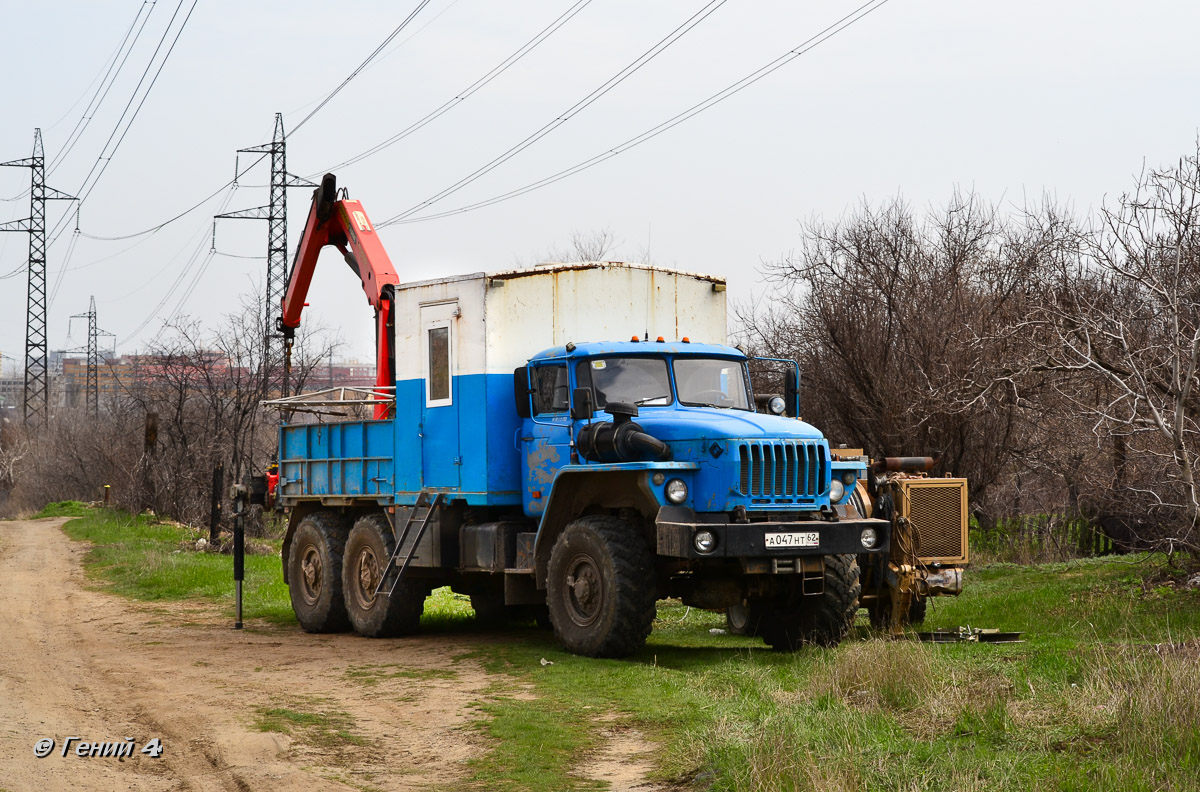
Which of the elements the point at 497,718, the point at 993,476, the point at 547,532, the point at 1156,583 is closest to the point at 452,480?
the point at 547,532

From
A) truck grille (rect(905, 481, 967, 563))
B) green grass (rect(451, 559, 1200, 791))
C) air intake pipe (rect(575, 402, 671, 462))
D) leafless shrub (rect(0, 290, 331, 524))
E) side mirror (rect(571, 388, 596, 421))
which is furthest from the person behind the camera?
leafless shrub (rect(0, 290, 331, 524))

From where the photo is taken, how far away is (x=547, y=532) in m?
12.7

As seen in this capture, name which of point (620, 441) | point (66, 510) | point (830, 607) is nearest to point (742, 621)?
point (830, 607)

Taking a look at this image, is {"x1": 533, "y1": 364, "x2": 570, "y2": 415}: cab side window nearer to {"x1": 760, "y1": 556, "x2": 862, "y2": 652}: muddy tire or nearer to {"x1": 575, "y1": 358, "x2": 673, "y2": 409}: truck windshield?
{"x1": 575, "y1": 358, "x2": 673, "y2": 409}: truck windshield

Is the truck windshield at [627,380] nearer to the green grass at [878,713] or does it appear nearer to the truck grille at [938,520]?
the green grass at [878,713]

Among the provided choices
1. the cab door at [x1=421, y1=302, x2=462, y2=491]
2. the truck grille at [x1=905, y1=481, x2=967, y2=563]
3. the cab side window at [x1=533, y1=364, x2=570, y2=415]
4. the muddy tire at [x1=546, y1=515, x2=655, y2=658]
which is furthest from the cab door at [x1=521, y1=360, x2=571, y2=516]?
the truck grille at [x1=905, y1=481, x2=967, y2=563]

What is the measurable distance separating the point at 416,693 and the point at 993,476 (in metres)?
16.1

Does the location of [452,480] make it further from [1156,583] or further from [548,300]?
[1156,583]

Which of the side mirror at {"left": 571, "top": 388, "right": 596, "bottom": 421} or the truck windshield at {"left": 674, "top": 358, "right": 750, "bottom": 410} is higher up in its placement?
the truck windshield at {"left": 674, "top": 358, "right": 750, "bottom": 410}

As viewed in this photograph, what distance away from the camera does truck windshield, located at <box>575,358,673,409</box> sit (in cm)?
1264

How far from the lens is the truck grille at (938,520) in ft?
43.4

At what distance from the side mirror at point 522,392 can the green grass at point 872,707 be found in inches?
94.8

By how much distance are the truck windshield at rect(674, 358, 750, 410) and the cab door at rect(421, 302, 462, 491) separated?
2546mm

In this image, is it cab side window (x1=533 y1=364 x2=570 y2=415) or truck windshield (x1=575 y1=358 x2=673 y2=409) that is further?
cab side window (x1=533 y1=364 x2=570 y2=415)
